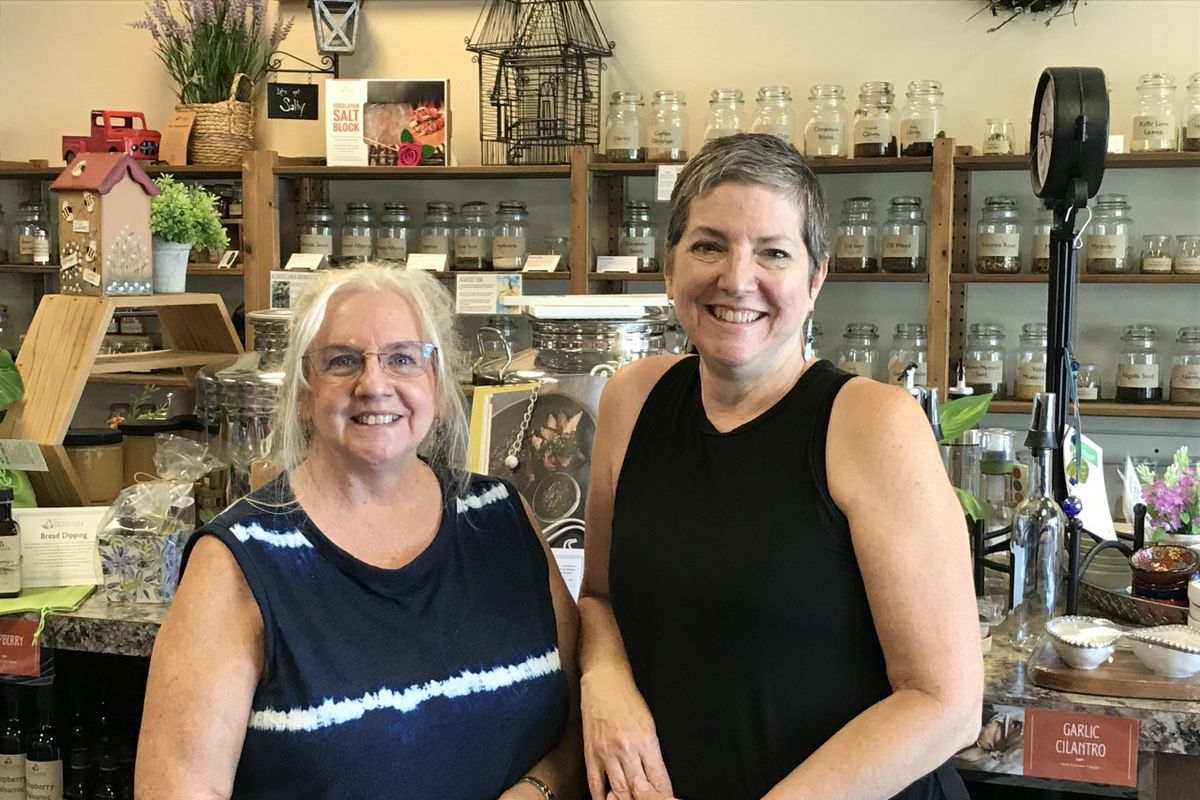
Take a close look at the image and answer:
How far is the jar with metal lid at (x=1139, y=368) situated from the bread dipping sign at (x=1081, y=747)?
2666 mm

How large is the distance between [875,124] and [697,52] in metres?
0.79

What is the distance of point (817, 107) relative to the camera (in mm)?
3949

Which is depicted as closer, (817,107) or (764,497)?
(764,497)

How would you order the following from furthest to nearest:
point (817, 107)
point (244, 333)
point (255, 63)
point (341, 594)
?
point (255, 63) < point (244, 333) < point (817, 107) < point (341, 594)

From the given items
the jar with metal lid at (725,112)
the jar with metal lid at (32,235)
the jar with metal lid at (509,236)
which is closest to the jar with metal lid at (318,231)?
the jar with metal lid at (509,236)

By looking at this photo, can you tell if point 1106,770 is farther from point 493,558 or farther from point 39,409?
point 39,409

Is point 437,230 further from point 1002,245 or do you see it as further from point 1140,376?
point 1140,376

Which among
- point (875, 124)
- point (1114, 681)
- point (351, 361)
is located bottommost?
point (1114, 681)

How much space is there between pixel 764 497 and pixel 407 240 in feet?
11.5

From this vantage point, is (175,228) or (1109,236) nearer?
(175,228)

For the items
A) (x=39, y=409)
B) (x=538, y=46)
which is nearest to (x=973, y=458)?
(x=39, y=409)

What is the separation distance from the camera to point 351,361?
139cm

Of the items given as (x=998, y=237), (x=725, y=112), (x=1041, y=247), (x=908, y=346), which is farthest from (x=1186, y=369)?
(x=725, y=112)

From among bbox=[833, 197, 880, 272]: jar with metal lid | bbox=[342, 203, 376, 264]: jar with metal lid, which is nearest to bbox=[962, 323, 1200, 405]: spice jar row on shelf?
bbox=[833, 197, 880, 272]: jar with metal lid
